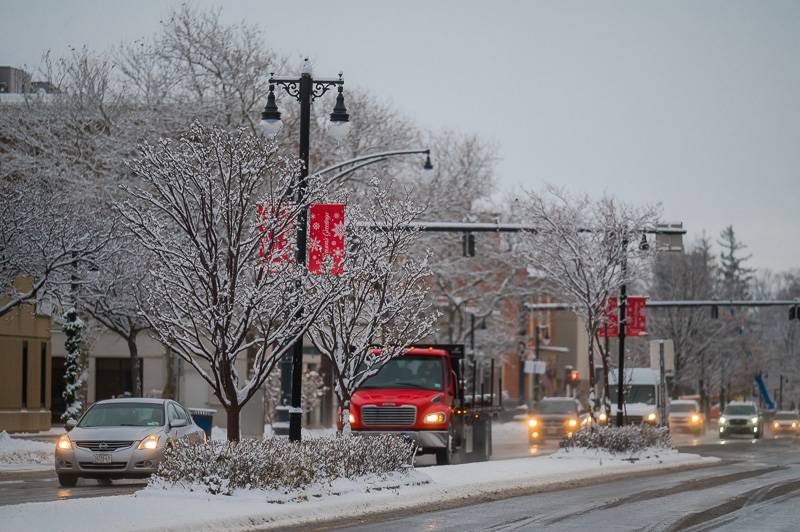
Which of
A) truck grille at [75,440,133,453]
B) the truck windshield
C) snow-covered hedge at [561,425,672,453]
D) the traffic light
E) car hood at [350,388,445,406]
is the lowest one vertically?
snow-covered hedge at [561,425,672,453]

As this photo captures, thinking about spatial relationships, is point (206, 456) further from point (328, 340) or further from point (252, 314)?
point (328, 340)

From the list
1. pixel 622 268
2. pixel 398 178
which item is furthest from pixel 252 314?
pixel 398 178

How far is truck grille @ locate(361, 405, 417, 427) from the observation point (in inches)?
→ 1176

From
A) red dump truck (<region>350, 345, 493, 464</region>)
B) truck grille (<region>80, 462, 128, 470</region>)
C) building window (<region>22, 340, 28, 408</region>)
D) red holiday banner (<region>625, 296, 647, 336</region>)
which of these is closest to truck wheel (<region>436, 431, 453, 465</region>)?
red dump truck (<region>350, 345, 493, 464</region>)

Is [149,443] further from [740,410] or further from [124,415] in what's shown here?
[740,410]

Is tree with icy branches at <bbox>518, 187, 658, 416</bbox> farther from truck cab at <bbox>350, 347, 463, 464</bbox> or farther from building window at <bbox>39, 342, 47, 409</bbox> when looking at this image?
building window at <bbox>39, 342, 47, 409</bbox>

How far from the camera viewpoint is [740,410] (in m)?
62.8

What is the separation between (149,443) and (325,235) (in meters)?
5.05

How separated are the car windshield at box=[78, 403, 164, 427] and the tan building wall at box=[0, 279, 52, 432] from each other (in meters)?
21.1

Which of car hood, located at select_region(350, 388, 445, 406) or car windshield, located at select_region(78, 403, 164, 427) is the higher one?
car hood, located at select_region(350, 388, 445, 406)

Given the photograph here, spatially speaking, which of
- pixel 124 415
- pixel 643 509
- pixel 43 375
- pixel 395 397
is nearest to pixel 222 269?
pixel 124 415

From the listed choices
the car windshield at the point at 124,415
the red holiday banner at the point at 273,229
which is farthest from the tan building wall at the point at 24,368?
the red holiday banner at the point at 273,229

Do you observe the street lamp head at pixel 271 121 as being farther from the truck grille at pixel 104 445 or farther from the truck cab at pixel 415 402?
the truck cab at pixel 415 402

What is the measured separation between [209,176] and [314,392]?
3200 cm
